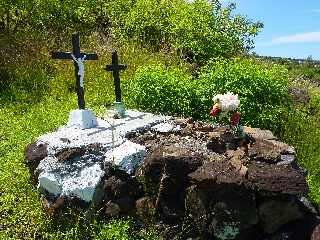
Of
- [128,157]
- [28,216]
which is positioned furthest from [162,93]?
[28,216]

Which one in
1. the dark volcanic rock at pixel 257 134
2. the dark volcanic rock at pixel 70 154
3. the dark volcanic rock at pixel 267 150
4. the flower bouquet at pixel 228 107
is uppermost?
the flower bouquet at pixel 228 107

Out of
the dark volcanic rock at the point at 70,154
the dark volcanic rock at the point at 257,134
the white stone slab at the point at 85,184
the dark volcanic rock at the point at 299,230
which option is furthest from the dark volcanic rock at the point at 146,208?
the dark volcanic rock at the point at 257,134

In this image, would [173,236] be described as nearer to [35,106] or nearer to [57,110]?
[57,110]

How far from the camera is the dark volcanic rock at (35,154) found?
7.92 meters

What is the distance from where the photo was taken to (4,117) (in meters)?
11.6

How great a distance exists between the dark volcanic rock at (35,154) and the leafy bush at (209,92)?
3141 mm

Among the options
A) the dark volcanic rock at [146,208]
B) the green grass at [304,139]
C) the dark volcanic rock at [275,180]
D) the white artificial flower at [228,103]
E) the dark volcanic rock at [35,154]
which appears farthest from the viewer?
the green grass at [304,139]

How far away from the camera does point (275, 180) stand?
21.9 feet

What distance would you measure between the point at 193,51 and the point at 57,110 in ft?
18.8

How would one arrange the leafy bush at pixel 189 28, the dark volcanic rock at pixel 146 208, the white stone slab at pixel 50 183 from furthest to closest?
the leafy bush at pixel 189 28 → the white stone slab at pixel 50 183 → the dark volcanic rock at pixel 146 208

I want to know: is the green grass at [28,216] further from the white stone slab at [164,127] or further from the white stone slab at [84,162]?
the white stone slab at [164,127]

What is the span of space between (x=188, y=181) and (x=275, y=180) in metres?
1.06

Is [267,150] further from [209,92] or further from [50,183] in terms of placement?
[209,92]

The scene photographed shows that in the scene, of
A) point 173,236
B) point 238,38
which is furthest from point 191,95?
point 238,38
